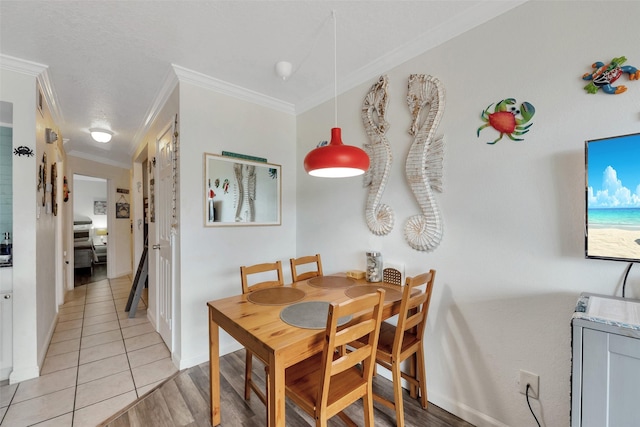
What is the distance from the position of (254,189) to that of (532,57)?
2238mm

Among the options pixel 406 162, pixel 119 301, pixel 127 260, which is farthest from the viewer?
pixel 127 260

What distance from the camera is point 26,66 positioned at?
2012 mm

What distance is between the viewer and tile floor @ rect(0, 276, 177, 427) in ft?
Answer: 5.53

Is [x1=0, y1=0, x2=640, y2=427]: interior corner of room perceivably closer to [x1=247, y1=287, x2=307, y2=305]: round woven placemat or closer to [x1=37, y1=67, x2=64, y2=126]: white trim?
[x1=37, y1=67, x2=64, y2=126]: white trim

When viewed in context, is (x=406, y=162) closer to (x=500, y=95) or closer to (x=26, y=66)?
(x=500, y=95)

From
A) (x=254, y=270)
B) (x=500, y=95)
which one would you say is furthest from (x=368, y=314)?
(x=500, y=95)

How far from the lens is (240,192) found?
2512 millimetres

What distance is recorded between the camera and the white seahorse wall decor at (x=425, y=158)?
5.74ft

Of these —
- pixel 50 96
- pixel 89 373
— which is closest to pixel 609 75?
pixel 89 373

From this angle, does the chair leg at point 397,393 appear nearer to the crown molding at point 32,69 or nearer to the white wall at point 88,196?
the crown molding at point 32,69

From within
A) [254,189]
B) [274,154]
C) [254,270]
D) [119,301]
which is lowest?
[119,301]

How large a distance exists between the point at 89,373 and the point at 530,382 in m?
3.07

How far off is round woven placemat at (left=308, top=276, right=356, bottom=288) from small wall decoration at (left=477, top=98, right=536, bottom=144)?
1.31 metres

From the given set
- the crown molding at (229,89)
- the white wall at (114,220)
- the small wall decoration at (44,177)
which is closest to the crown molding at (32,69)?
the small wall decoration at (44,177)
